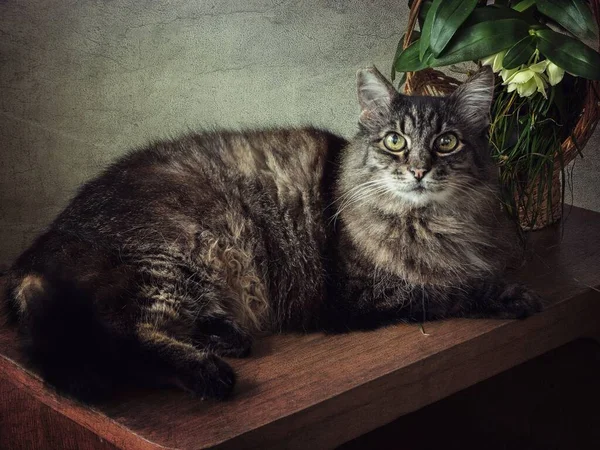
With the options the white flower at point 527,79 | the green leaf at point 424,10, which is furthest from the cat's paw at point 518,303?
the green leaf at point 424,10

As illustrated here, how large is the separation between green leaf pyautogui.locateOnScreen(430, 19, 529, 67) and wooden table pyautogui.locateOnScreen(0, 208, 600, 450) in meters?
0.50

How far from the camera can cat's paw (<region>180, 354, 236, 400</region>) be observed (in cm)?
111

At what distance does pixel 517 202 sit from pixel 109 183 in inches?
37.2

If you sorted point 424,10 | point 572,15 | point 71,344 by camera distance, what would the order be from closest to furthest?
point 71,344 < point 572,15 < point 424,10

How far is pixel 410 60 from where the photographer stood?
1.58 m

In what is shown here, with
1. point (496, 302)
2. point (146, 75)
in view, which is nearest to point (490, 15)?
point (496, 302)

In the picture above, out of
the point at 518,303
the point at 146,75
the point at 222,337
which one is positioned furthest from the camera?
the point at 146,75

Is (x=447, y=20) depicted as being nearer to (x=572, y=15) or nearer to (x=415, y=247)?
(x=572, y=15)

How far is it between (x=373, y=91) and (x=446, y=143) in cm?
18

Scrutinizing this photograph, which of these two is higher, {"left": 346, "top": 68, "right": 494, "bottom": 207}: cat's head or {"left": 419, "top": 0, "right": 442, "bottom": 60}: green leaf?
{"left": 419, "top": 0, "right": 442, "bottom": 60}: green leaf

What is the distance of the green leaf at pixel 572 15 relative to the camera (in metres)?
1.49

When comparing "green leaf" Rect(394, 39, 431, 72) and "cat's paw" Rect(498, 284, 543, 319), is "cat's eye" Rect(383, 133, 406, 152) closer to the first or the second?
"green leaf" Rect(394, 39, 431, 72)

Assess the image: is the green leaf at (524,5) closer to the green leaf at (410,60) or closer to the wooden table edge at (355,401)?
the green leaf at (410,60)

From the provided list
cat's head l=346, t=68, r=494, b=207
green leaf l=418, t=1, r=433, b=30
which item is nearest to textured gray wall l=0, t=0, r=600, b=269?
green leaf l=418, t=1, r=433, b=30
